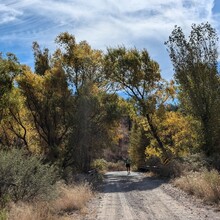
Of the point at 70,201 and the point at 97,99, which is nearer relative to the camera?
the point at 70,201

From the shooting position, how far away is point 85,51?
3120 cm

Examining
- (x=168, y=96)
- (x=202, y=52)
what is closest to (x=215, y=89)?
(x=202, y=52)

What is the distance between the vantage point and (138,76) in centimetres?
3369

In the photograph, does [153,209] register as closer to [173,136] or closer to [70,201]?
[70,201]

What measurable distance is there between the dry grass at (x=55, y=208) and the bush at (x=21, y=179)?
634mm

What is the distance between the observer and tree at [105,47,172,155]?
111 feet

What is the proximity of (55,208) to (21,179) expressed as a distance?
5.72 ft

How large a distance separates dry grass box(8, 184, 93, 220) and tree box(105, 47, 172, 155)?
16.4 m

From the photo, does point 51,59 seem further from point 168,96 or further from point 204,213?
point 204,213

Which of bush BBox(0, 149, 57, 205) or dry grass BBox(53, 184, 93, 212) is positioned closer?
bush BBox(0, 149, 57, 205)

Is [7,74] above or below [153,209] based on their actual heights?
above

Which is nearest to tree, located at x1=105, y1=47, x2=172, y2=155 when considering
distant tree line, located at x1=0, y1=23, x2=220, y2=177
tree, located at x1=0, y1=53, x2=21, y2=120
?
distant tree line, located at x1=0, y1=23, x2=220, y2=177

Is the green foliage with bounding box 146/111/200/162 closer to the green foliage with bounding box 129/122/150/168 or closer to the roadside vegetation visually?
the roadside vegetation

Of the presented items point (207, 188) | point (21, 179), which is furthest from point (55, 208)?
point (207, 188)
